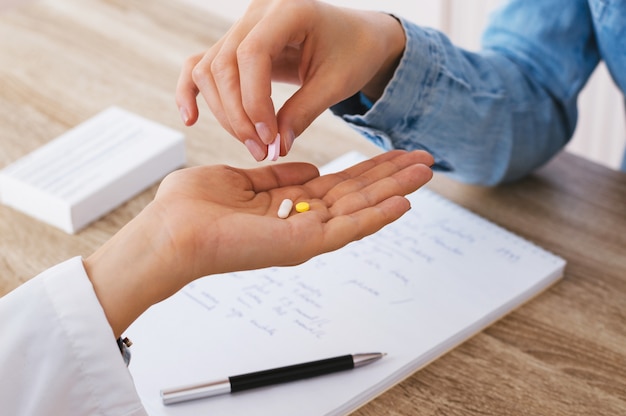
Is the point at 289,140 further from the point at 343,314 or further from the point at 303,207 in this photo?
A: the point at 343,314

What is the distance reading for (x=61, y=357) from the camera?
26.8 inches

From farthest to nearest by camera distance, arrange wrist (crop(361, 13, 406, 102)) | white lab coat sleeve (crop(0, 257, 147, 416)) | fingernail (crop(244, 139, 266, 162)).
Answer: wrist (crop(361, 13, 406, 102)) → fingernail (crop(244, 139, 266, 162)) → white lab coat sleeve (crop(0, 257, 147, 416))

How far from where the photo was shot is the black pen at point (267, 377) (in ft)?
2.49

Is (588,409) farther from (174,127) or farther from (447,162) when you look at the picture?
(174,127)

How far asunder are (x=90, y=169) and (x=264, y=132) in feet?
1.23

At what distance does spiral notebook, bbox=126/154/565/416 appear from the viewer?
0.77 metres

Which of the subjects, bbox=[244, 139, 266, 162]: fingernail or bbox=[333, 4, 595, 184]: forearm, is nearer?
bbox=[244, 139, 266, 162]: fingernail

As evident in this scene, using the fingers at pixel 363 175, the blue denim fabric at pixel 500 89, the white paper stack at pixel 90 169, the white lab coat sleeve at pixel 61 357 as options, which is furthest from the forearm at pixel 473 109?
the white lab coat sleeve at pixel 61 357

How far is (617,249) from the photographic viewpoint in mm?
960

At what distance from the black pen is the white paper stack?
33cm

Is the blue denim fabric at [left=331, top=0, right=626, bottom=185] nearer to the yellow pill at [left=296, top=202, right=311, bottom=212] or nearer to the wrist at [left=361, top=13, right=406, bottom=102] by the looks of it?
the wrist at [left=361, top=13, right=406, bottom=102]

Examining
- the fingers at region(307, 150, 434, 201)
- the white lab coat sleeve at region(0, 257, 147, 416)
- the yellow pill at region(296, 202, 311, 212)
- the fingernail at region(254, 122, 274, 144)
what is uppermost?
the fingernail at region(254, 122, 274, 144)

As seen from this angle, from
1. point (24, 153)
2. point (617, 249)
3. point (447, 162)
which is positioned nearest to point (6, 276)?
point (24, 153)

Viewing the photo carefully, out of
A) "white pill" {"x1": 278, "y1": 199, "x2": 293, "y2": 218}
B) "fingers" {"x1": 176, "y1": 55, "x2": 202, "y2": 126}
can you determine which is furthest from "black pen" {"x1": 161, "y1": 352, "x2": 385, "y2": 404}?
"fingers" {"x1": 176, "y1": 55, "x2": 202, "y2": 126}
